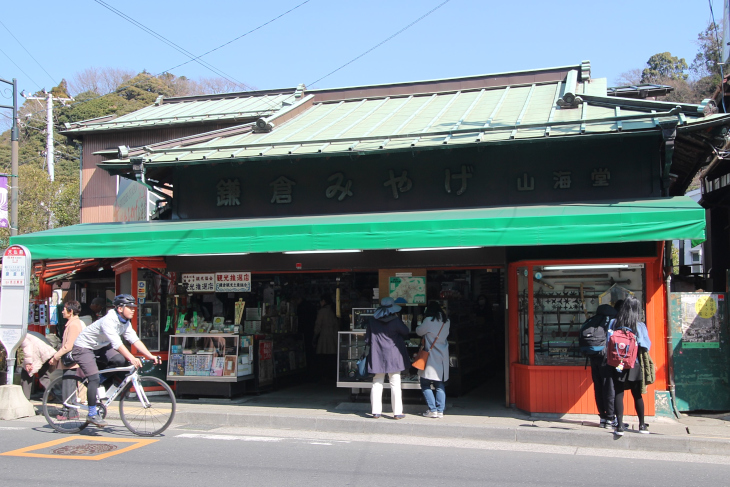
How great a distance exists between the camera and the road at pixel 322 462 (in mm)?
5969

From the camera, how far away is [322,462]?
22.1ft

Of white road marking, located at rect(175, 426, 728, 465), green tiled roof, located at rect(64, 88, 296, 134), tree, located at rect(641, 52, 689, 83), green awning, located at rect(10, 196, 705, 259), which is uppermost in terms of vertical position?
tree, located at rect(641, 52, 689, 83)

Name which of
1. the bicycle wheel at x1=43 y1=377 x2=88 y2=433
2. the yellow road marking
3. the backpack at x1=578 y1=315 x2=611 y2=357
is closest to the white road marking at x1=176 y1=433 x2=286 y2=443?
the yellow road marking

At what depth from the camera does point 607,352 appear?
25.1ft

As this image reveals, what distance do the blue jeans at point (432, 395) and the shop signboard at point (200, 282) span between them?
4457 millimetres

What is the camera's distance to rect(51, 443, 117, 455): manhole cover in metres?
7.07

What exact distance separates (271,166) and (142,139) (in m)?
10.4

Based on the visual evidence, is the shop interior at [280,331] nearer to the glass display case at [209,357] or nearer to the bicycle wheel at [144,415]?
the glass display case at [209,357]

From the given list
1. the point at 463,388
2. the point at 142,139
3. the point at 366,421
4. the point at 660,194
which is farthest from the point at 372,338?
the point at 142,139

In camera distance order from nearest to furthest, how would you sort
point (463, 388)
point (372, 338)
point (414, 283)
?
point (372, 338) < point (414, 283) < point (463, 388)

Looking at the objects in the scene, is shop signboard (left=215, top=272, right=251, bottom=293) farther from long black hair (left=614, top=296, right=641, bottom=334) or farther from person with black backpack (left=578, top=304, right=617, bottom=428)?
long black hair (left=614, top=296, right=641, bottom=334)

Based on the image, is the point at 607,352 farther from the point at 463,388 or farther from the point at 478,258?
the point at 463,388

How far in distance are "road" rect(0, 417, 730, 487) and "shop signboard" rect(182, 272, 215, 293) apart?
3336mm

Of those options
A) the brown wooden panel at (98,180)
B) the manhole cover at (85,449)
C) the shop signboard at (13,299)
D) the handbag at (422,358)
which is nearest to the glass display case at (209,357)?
the shop signboard at (13,299)
